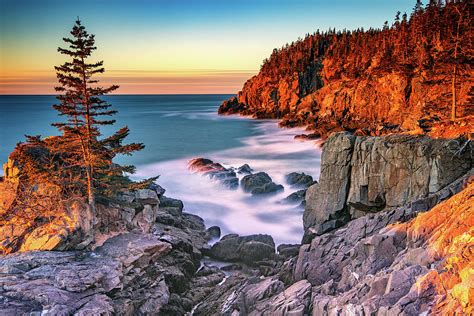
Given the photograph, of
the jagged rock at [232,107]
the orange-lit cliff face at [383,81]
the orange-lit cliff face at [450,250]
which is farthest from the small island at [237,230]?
the jagged rock at [232,107]

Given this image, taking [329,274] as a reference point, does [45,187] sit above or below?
above

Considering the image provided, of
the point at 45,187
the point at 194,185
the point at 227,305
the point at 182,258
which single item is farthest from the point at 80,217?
the point at 194,185

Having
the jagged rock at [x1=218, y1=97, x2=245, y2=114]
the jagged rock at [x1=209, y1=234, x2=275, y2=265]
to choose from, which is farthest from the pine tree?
the jagged rock at [x1=218, y1=97, x2=245, y2=114]

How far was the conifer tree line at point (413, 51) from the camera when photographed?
2966 centimetres

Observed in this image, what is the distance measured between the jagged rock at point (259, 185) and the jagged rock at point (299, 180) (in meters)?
1.68

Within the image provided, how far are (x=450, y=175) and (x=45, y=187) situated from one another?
59.5 ft

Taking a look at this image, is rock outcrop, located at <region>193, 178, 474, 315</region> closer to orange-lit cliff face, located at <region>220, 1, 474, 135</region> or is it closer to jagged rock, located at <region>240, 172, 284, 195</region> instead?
jagged rock, located at <region>240, 172, 284, 195</region>

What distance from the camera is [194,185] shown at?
35062mm

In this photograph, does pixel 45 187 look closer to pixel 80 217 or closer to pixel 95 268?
pixel 80 217

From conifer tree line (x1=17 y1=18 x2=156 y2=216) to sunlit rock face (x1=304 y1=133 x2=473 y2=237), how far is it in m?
10.2

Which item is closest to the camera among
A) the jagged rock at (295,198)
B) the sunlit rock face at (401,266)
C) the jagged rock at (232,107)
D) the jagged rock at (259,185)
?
the sunlit rock face at (401,266)

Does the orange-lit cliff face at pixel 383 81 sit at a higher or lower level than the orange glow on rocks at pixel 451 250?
higher

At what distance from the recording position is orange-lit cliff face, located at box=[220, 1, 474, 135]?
34.4 m

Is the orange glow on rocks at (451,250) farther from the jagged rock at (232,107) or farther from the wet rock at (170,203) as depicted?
the jagged rock at (232,107)
